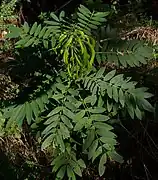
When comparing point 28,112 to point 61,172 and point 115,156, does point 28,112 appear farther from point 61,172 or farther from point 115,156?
point 115,156

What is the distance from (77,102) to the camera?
2262mm

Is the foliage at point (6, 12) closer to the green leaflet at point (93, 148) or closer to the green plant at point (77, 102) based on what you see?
the green plant at point (77, 102)

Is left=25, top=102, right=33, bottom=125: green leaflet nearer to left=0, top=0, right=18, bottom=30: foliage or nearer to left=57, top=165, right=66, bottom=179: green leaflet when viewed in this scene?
left=57, top=165, right=66, bottom=179: green leaflet

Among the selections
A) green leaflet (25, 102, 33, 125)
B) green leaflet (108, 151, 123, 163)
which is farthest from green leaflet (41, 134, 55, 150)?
green leaflet (108, 151, 123, 163)

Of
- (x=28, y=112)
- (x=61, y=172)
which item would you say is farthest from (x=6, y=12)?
(x=61, y=172)

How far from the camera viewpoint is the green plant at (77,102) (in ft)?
7.23

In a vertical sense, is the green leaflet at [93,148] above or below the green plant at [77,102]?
below

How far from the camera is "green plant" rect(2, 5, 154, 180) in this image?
86.7 inches

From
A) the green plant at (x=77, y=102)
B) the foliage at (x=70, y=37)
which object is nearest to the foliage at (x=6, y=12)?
the foliage at (x=70, y=37)

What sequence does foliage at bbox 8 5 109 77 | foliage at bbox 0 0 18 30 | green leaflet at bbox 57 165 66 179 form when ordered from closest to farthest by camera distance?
foliage at bbox 8 5 109 77 → green leaflet at bbox 57 165 66 179 → foliage at bbox 0 0 18 30

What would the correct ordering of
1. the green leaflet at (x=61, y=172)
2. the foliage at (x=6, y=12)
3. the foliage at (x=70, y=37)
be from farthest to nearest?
the foliage at (x=6, y=12) → the green leaflet at (x=61, y=172) → the foliage at (x=70, y=37)

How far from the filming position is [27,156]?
344cm

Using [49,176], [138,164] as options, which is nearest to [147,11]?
[138,164]

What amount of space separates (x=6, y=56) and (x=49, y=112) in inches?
107
